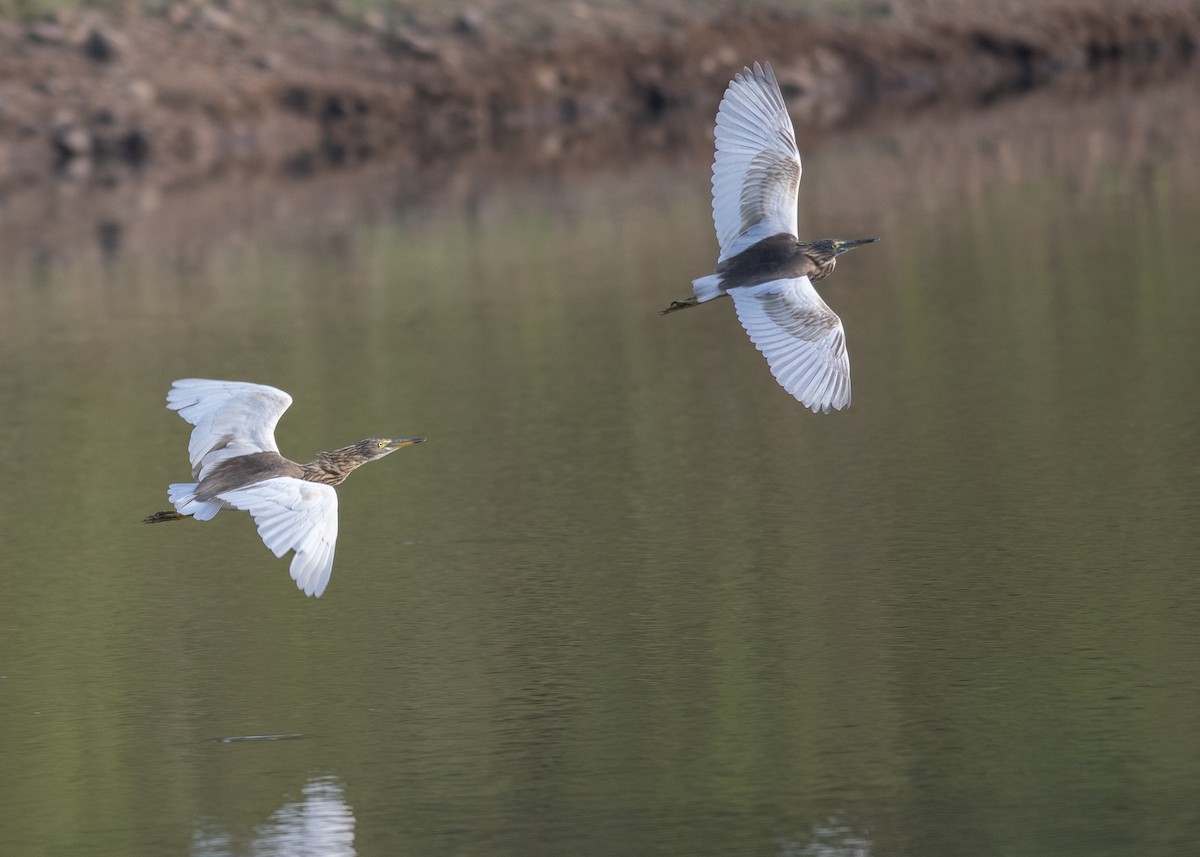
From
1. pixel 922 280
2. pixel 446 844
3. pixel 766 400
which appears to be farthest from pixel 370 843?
pixel 922 280

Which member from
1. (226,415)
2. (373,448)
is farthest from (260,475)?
(373,448)

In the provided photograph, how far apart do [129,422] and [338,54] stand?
1838cm

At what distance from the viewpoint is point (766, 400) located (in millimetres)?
16516

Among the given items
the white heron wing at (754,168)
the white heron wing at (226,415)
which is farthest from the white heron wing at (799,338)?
the white heron wing at (226,415)

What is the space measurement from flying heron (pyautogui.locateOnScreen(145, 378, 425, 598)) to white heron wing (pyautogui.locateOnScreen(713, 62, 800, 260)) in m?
2.05

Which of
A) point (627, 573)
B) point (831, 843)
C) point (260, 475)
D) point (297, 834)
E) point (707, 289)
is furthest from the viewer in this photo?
point (627, 573)

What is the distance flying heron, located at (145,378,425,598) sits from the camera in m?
9.27

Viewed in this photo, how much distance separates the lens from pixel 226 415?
10.9 meters

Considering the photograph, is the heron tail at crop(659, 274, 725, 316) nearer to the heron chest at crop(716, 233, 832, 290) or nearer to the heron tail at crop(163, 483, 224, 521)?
the heron chest at crop(716, 233, 832, 290)

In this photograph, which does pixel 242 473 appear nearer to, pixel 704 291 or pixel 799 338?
pixel 704 291

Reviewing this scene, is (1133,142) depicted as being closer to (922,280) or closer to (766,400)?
(922,280)

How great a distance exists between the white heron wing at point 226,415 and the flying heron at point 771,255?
2.02 metres

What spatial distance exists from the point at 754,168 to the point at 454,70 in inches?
939

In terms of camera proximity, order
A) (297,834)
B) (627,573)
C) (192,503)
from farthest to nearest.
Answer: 1. (627,573)
2. (192,503)
3. (297,834)
